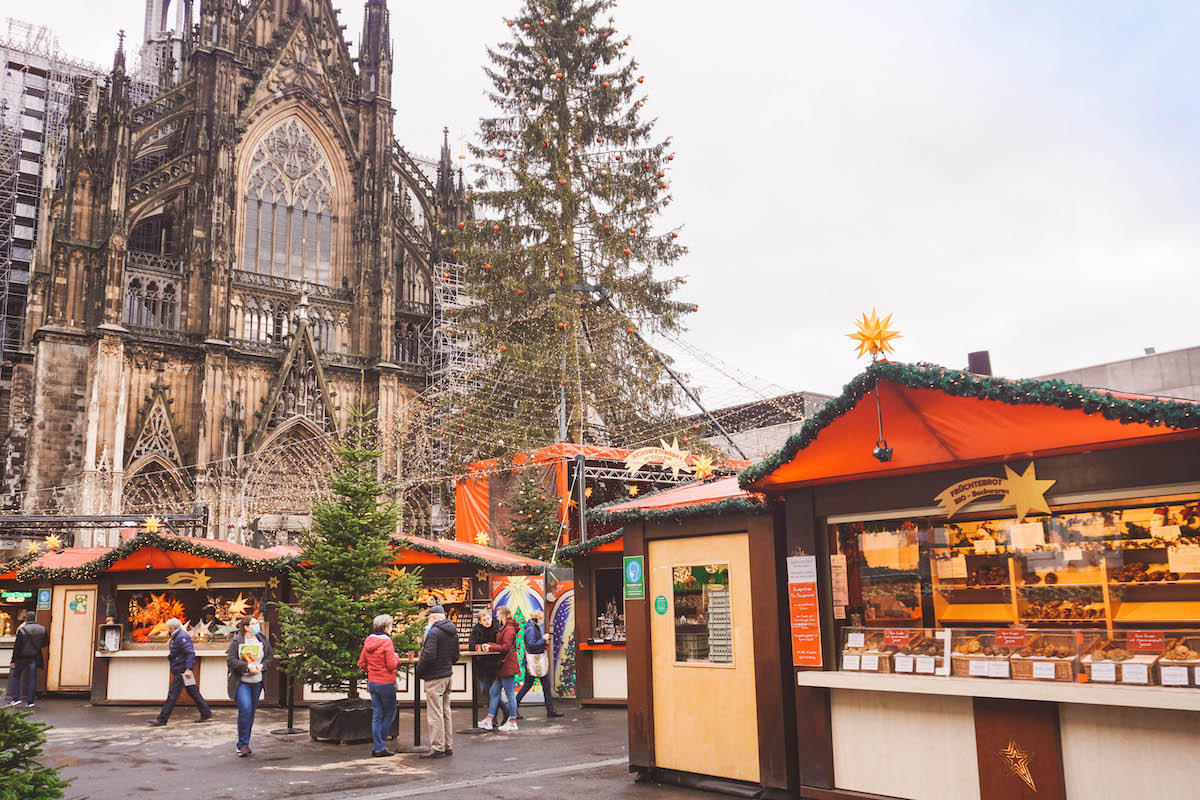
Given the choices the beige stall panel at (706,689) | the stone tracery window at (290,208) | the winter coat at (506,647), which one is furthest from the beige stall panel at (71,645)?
the stone tracery window at (290,208)

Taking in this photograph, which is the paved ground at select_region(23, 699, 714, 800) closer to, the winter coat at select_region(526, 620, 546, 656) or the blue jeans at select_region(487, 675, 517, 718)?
the blue jeans at select_region(487, 675, 517, 718)

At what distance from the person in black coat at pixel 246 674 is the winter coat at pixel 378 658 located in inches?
67.9

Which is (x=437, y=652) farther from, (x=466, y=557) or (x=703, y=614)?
(x=466, y=557)

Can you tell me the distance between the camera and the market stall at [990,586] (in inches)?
251

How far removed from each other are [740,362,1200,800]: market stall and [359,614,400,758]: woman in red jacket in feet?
16.1

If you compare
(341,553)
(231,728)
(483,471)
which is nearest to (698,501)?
(341,553)

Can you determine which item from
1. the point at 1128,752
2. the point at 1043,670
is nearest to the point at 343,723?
the point at 1043,670

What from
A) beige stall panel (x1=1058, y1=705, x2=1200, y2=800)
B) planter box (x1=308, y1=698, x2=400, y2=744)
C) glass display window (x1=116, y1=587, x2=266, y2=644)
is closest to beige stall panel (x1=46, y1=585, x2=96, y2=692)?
glass display window (x1=116, y1=587, x2=266, y2=644)

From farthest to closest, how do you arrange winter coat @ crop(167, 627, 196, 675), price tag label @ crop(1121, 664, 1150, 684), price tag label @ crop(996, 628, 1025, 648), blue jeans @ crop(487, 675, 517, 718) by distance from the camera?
1. winter coat @ crop(167, 627, 196, 675)
2. blue jeans @ crop(487, 675, 517, 718)
3. price tag label @ crop(996, 628, 1025, 648)
4. price tag label @ crop(1121, 664, 1150, 684)

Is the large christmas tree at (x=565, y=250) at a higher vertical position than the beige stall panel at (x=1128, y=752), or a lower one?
higher

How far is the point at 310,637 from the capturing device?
1232 cm

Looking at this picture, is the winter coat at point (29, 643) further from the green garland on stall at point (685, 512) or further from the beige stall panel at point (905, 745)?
the beige stall panel at point (905, 745)

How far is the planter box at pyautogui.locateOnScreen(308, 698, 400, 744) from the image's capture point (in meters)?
12.2

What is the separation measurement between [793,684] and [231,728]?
936 cm
